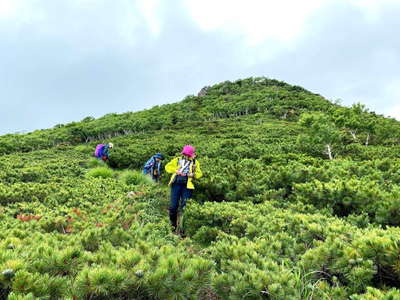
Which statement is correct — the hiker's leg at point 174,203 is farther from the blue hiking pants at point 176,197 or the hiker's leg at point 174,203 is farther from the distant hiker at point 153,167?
the distant hiker at point 153,167

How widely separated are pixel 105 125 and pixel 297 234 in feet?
137

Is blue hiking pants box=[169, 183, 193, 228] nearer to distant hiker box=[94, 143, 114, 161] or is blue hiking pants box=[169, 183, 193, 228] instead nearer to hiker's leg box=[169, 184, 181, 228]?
hiker's leg box=[169, 184, 181, 228]

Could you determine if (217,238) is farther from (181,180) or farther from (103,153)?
(103,153)

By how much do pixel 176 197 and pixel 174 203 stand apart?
0.49ft

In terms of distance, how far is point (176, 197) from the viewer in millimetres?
7617

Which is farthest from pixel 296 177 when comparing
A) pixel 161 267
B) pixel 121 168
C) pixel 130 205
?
pixel 121 168

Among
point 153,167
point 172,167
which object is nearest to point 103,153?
point 153,167

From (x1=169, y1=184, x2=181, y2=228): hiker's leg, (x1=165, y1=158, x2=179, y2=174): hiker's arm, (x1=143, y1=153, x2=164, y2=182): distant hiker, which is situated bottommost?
(x1=169, y1=184, x2=181, y2=228): hiker's leg

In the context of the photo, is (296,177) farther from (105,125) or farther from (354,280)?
(105,125)

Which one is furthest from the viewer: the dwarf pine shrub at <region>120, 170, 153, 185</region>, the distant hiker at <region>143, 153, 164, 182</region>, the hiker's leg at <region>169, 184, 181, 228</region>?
the distant hiker at <region>143, 153, 164, 182</region>

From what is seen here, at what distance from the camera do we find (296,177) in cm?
761

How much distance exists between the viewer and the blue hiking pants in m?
7.54

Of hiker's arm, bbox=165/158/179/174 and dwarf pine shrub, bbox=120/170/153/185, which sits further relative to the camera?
dwarf pine shrub, bbox=120/170/153/185

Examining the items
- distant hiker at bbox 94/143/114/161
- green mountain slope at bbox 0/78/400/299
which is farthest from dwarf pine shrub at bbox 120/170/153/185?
distant hiker at bbox 94/143/114/161
